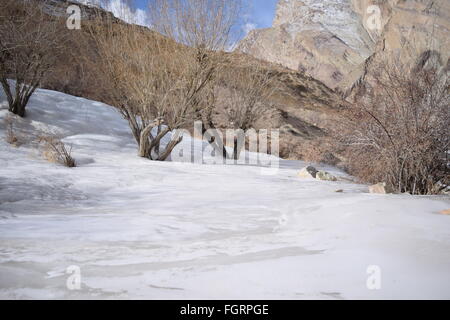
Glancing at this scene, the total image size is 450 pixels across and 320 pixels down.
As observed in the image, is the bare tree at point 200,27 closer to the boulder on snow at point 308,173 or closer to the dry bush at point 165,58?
the dry bush at point 165,58

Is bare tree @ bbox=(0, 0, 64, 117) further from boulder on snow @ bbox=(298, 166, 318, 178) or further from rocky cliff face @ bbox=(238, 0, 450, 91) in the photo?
rocky cliff face @ bbox=(238, 0, 450, 91)

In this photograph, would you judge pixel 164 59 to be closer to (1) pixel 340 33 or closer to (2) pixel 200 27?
(2) pixel 200 27

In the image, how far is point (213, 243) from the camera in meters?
1.62

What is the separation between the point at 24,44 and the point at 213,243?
6.41 m

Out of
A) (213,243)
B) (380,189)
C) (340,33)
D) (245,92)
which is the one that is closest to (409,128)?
(380,189)

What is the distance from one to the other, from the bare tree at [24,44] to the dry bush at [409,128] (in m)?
5.90

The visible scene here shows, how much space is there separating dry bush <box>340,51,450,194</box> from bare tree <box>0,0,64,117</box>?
19.4 ft

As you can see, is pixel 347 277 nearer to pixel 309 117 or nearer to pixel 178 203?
pixel 178 203

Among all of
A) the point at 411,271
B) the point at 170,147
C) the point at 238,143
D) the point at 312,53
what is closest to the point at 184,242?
the point at 411,271

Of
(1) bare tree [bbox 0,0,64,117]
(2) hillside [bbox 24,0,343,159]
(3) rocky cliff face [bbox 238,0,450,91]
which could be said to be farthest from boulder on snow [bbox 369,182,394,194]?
(3) rocky cliff face [bbox 238,0,450,91]

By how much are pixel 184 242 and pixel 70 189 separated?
6.79 ft

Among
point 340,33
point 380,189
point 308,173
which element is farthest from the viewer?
point 340,33

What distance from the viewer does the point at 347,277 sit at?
113cm

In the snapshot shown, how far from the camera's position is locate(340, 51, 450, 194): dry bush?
11.0 feet
